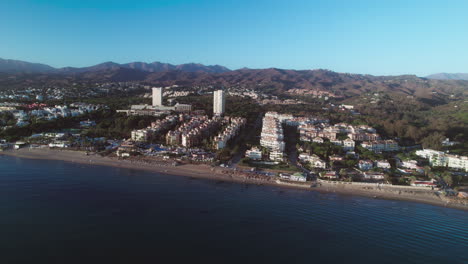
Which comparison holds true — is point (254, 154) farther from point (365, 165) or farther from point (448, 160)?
point (448, 160)

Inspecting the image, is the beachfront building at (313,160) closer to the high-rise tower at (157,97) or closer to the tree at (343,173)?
the tree at (343,173)

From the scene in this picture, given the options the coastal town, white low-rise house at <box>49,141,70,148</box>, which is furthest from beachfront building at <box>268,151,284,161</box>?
white low-rise house at <box>49,141,70,148</box>

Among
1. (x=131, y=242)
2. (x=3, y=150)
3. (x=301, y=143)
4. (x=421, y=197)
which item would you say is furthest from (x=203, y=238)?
(x=3, y=150)

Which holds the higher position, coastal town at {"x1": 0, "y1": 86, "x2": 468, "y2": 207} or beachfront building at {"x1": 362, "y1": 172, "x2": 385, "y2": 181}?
coastal town at {"x1": 0, "y1": 86, "x2": 468, "y2": 207}

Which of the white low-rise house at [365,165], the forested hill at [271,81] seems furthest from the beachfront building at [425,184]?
the forested hill at [271,81]

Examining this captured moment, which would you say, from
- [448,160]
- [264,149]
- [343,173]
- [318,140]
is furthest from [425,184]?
[264,149]

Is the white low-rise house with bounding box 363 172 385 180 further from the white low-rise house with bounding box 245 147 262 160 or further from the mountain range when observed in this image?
the mountain range
